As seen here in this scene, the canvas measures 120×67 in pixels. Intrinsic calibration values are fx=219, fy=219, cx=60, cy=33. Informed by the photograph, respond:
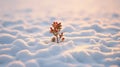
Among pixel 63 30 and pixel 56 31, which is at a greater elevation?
pixel 63 30

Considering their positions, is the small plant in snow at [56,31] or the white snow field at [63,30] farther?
the small plant in snow at [56,31]

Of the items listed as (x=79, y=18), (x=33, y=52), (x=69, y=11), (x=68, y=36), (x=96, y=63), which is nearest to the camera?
(x=96, y=63)

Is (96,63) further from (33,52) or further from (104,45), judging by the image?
(33,52)

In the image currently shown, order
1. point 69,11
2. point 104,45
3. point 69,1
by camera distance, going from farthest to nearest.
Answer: point 69,1 → point 69,11 → point 104,45

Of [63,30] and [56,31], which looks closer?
[56,31]

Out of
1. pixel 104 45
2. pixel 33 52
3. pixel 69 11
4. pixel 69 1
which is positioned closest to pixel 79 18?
pixel 69 11

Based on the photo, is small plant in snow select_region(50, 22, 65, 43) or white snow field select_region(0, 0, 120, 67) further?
small plant in snow select_region(50, 22, 65, 43)

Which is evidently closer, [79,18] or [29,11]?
[79,18]

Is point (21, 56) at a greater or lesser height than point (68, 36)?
lesser
